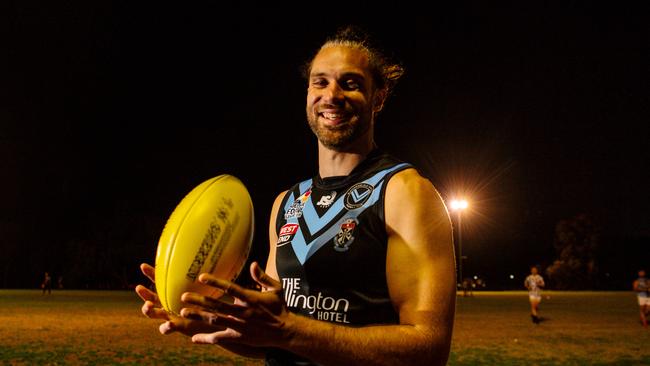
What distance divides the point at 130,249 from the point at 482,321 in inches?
2238

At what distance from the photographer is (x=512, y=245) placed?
3679 inches

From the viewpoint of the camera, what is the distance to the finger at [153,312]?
6.57 feet

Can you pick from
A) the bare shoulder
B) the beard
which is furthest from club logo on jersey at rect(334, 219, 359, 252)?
the beard

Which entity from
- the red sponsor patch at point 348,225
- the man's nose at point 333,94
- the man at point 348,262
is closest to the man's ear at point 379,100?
the man at point 348,262

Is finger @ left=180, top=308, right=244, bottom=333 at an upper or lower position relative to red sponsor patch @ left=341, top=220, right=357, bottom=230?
lower

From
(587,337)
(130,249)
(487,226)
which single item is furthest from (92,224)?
(587,337)

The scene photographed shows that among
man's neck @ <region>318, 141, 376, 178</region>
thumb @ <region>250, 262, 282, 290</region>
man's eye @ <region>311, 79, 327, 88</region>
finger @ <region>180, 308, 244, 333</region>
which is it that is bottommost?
finger @ <region>180, 308, 244, 333</region>

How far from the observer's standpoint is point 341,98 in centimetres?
240

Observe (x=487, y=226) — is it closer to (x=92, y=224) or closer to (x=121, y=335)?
(x=92, y=224)

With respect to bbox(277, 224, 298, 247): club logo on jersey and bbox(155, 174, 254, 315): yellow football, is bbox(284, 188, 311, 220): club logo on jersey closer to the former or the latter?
bbox(277, 224, 298, 247): club logo on jersey

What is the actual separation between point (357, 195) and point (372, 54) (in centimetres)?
68

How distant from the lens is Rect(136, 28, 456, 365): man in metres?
1.65

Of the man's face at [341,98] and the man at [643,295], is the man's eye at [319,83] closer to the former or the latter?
the man's face at [341,98]

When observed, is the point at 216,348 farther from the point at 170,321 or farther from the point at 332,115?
the point at 170,321
